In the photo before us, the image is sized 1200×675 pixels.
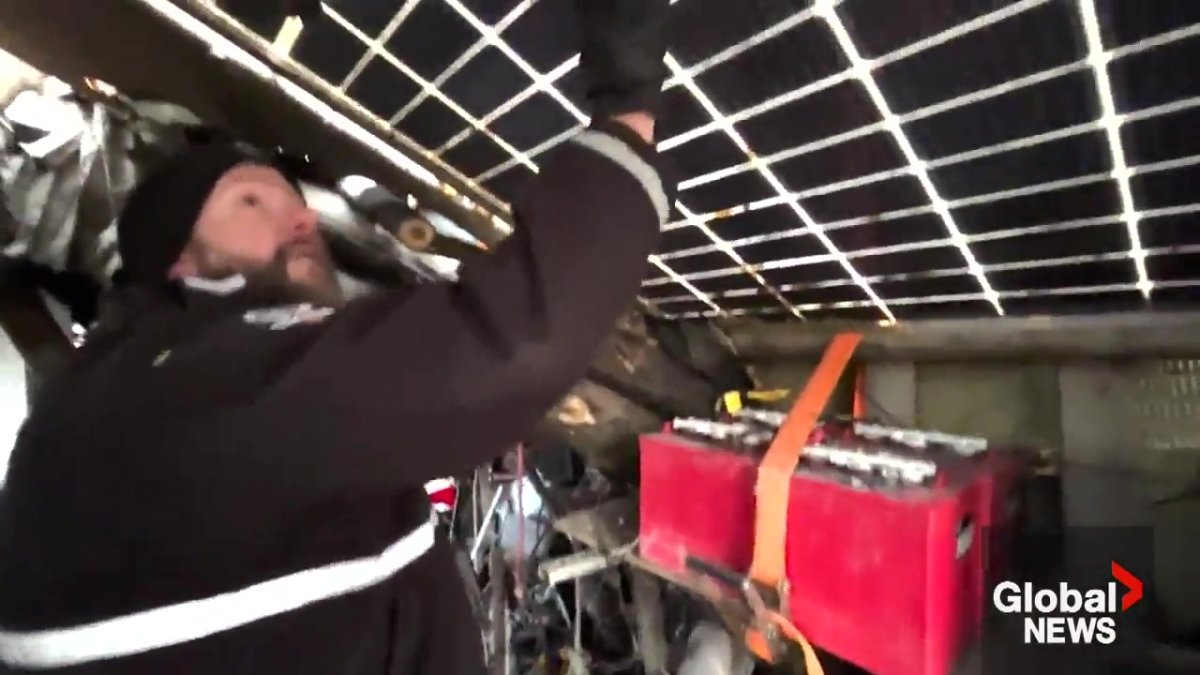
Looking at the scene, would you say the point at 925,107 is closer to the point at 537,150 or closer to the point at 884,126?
the point at 884,126

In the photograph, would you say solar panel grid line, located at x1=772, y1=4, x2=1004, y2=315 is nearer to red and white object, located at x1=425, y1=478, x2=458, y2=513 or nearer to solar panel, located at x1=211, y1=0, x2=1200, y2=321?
solar panel, located at x1=211, y1=0, x2=1200, y2=321

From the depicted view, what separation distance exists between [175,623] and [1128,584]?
79cm

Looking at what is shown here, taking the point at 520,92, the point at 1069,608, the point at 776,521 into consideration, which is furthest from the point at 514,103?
the point at 1069,608

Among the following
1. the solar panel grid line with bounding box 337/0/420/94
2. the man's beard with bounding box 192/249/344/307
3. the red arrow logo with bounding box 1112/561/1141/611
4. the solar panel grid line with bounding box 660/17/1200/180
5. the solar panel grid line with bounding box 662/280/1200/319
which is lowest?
the red arrow logo with bounding box 1112/561/1141/611

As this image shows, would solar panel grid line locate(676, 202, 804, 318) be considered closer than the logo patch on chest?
No

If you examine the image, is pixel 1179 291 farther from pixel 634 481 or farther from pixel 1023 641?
pixel 634 481

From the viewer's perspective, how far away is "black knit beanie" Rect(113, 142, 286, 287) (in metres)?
0.82

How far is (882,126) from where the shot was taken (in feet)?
2.24

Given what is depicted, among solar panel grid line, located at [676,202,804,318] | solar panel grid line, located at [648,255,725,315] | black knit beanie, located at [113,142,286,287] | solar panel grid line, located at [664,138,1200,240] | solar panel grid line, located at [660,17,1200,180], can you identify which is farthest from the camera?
solar panel grid line, located at [648,255,725,315]

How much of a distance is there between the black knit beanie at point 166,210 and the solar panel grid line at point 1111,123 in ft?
2.38

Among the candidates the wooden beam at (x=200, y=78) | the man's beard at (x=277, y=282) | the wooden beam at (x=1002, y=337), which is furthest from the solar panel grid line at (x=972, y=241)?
the man's beard at (x=277, y=282)

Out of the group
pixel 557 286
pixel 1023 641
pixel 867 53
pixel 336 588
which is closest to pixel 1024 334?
pixel 1023 641

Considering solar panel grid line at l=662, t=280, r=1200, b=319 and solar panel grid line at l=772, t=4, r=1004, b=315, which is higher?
solar panel grid line at l=772, t=4, r=1004, b=315

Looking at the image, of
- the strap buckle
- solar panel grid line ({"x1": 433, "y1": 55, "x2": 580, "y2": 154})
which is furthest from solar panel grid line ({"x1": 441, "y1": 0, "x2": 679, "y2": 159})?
the strap buckle
